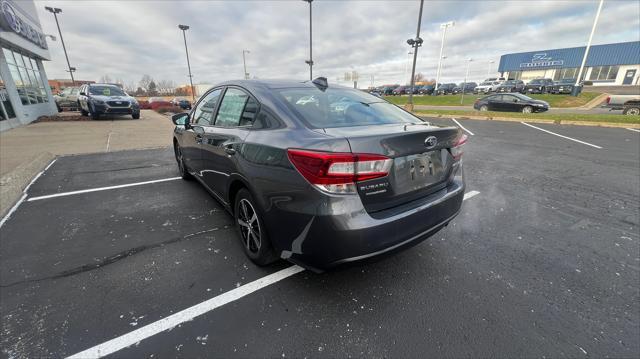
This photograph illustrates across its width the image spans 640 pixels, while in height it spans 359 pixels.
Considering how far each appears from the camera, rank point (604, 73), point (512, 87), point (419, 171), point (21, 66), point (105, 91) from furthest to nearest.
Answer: point (604, 73), point (512, 87), point (105, 91), point (21, 66), point (419, 171)

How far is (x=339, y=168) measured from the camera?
1761 millimetres

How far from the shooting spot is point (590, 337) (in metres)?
1.87

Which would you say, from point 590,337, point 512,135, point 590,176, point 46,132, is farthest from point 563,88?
point 46,132

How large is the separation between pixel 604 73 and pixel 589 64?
2.76 meters

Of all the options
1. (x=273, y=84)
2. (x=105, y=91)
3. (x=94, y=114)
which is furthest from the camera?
(x=105, y=91)

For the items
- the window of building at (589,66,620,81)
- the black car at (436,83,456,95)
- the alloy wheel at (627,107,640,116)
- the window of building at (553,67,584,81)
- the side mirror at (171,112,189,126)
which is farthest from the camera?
the window of building at (553,67,584,81)

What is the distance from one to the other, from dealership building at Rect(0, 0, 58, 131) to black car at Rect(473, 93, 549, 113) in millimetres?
24598

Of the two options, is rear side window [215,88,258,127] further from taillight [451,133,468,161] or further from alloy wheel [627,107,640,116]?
alloy wheel [627,107,640,116]

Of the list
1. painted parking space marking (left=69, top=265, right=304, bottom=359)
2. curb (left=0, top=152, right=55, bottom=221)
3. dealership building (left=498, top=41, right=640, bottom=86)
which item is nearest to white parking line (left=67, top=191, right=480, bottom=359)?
painted parking space marking (left=69, top=265, right=304, bottom=359)

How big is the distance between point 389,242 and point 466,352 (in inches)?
31.0

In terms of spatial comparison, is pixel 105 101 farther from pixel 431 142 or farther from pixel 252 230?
pixel 431 142

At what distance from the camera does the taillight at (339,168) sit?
1755mm

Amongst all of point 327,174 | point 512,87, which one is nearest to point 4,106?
point 327,174

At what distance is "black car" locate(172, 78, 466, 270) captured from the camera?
1.80m
